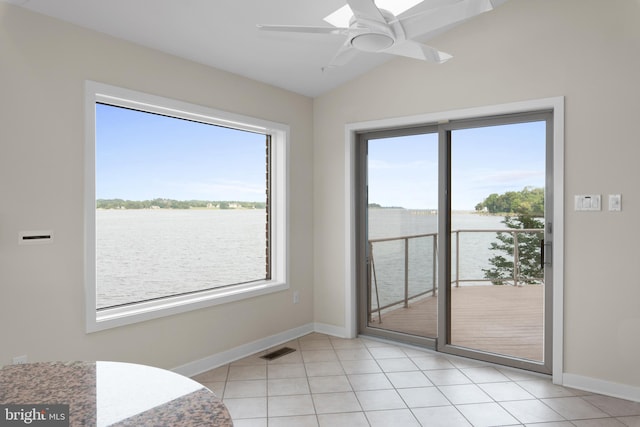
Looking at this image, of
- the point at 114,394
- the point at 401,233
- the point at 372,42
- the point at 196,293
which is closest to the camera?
the point at 114,394

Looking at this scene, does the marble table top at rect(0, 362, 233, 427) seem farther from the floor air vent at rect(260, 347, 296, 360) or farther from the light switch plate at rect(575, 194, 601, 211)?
the light switch plate at rect(575, 194, 601, 211)

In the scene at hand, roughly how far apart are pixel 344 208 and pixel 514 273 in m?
1.73

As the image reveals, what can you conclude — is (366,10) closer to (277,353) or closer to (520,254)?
(520,254)

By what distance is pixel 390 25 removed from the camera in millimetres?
2039

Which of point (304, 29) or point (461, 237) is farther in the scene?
point (461, 237)

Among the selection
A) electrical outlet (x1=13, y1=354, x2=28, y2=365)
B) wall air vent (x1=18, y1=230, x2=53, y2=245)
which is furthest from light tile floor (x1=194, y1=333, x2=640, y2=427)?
wall air vent (x1=18, y1=230, x2=53, y2=245)

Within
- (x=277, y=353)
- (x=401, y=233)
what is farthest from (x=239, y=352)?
(x=401, y=233)

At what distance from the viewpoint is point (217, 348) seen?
362cm

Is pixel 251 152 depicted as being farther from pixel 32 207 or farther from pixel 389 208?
pixel 32 207

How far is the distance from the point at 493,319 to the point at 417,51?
2.49 m

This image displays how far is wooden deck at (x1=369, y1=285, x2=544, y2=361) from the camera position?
348 cm

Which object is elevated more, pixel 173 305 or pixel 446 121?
pixel 446 121

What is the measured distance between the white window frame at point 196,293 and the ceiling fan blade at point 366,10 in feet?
6.06

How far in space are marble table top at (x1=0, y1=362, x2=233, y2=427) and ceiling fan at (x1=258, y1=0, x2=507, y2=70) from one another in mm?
1629
